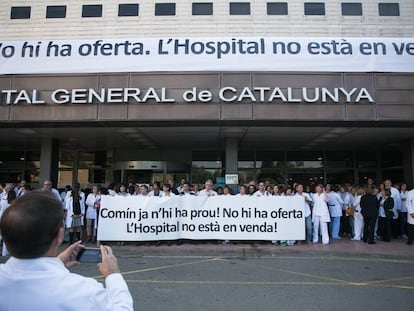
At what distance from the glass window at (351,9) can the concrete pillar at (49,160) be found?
54.3 ft

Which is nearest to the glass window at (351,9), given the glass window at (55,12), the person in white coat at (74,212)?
the glass window at (55,12)

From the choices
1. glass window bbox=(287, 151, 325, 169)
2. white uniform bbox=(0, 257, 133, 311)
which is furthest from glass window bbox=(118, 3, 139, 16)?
white uniform bbox=(0, 257, 133, 311)

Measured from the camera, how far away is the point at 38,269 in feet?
4.81

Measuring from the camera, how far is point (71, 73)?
11938 millimetres

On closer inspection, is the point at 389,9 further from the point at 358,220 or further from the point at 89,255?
the point at 89,255

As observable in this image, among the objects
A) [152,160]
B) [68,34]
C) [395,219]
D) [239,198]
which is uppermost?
[68,34]

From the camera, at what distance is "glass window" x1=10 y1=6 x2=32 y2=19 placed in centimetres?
1950

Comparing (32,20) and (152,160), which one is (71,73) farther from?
(32,20)

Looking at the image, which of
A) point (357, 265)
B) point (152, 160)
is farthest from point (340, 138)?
point (152, 160)

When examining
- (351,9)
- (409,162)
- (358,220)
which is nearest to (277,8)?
(351,9)

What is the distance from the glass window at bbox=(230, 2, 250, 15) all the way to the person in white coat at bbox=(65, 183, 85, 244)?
13.4 m

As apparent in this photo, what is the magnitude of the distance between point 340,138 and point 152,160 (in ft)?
31.7

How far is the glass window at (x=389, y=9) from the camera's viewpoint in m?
18.8

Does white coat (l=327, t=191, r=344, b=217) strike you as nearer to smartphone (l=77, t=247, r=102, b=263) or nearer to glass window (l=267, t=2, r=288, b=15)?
smartphone (l=77, t=247, r=102, b=263)
